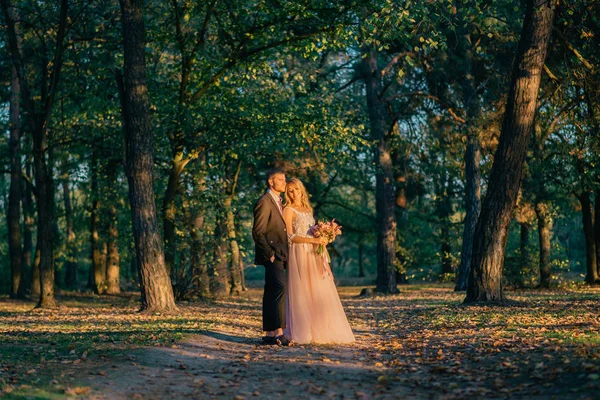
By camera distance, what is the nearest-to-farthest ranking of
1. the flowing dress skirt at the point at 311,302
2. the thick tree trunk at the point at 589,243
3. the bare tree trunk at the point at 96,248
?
the flowing dress skirt at the point at 311,302
the bare tree trunk at the point at 96,248
the thick tree trunk at the point at 589,243

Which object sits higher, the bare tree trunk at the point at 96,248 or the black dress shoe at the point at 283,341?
the bare tree trunk at the point at 96,248

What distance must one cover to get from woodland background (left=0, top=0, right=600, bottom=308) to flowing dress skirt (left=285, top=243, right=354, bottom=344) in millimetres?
5269

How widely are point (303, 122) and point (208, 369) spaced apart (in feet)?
42.9

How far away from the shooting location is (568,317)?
48.3 feet

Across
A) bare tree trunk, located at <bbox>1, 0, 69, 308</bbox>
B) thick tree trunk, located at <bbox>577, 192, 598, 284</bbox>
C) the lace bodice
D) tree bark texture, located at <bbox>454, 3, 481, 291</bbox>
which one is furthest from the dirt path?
thick tree trunk, located at <bbox>577, 192, 598, 284</bbox>

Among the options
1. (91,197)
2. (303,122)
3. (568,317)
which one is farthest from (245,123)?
(568,317)

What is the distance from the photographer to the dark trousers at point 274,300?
11906mm

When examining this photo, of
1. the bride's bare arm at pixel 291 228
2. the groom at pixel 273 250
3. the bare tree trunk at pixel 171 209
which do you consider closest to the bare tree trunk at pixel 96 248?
the bare tree trunk at pixel 171 209

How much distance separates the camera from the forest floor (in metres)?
7.94

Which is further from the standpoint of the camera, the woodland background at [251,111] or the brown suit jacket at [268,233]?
the woodland background at [251,111]

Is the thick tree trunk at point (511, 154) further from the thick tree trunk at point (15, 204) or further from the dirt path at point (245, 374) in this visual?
the thick tree trunk at point (15, 204)

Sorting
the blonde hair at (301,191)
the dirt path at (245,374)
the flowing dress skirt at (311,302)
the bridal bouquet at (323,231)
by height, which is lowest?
the dirt path at (245,374)

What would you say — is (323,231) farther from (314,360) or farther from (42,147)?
(42,147)

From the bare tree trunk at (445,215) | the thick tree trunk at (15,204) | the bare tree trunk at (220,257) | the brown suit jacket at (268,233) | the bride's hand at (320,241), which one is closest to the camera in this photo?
the brown suit jacket at (268,233)
